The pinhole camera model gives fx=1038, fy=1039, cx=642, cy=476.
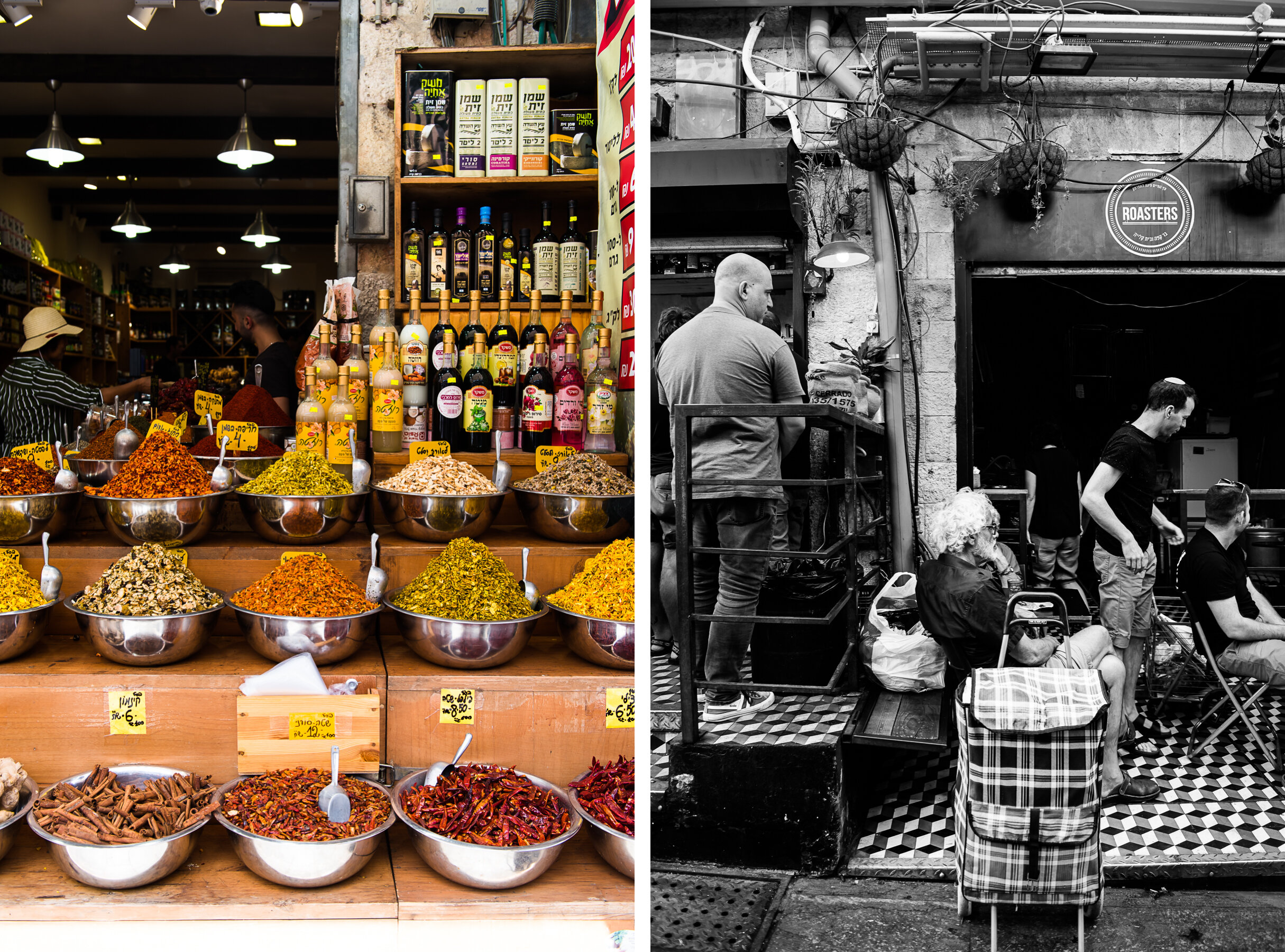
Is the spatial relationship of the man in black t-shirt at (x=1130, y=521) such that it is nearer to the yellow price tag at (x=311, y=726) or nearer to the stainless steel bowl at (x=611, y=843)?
the stainless steel bowl at (x=611, y=843)

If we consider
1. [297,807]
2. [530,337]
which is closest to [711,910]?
[297,807]

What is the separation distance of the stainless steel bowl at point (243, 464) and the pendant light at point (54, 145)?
5.63 meters

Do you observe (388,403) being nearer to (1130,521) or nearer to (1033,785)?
(1033,785)

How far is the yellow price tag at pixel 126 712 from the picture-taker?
2.59 metres

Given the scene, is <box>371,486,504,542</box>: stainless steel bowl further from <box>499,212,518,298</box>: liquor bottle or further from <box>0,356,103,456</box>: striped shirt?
<box>0,356,103,456</box>: striped shirt

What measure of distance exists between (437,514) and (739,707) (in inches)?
64.9

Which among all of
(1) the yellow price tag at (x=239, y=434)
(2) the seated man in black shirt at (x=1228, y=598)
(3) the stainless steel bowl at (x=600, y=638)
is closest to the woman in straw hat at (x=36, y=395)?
(1) the yellow price tag at (x=239, y=434)

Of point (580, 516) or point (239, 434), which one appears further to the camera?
point (239, 434)

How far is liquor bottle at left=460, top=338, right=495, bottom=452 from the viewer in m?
3.28

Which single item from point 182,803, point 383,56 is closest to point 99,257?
point 383,56

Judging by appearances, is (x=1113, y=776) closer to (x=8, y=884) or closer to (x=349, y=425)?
(x=349, y=425)

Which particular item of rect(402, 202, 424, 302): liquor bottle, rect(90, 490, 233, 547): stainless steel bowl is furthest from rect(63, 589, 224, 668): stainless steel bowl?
rect(402, 202, 424, 302): liquor bottle

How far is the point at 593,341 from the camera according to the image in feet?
10.9

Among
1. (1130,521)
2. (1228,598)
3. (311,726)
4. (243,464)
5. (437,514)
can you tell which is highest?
(243,464)
